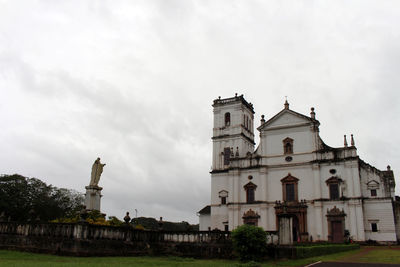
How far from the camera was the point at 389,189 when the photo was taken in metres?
36.0

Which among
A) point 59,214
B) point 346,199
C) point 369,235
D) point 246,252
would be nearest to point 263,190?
point 346,199

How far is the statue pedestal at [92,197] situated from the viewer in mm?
27017

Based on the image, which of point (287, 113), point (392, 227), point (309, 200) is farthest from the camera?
point (287, 113)

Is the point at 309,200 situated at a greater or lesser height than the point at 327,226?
greater

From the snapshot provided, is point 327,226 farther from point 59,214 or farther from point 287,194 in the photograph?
point 59,214

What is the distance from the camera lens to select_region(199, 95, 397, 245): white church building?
3606cm

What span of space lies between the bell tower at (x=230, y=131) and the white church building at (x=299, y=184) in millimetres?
130

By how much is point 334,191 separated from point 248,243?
25419 mm

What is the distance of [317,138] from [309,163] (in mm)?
2884

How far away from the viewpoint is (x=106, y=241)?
17.2 metres

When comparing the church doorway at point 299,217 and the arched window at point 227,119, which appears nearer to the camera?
the church doorway at point 299,217

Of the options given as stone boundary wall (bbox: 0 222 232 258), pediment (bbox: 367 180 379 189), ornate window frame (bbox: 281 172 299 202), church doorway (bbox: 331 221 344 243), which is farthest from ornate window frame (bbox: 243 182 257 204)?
stone boundary wall (bbox: 0 222 232 258)

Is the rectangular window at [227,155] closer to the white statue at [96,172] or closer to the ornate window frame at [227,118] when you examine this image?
the ornate window frame at [227,118]

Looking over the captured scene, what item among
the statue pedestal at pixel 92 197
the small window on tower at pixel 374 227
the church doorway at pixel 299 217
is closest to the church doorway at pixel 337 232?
the church doorway at pixel 299 217
